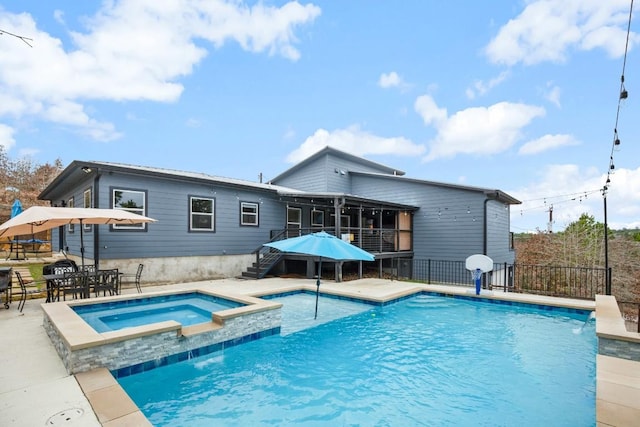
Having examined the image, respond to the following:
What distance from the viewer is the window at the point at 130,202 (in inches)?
408

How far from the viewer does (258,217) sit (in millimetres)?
13992

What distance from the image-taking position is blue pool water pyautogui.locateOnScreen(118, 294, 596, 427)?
390cm

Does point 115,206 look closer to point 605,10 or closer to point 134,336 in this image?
point 134,336

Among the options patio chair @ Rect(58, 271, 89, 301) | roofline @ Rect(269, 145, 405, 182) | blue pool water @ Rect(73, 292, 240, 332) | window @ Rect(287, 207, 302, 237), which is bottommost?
blue pool water @ Rect(73, 292, 240, 332)

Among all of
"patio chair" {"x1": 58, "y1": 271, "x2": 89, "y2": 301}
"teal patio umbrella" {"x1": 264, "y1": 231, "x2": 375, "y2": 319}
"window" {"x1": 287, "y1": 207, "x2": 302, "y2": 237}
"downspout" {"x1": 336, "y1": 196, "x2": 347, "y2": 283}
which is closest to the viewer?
"teal patio umbrella" {"x1": 264, "y1": 231, "x2": 375, "y2": 319}

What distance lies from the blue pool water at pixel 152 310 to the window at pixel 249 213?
198 inches

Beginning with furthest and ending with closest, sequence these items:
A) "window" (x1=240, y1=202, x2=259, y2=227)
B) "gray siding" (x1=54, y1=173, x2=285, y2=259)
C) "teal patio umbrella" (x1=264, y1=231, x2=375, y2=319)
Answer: "window" (x1=240, y1=202, x2=259, y2=227)
"gray siding" (x1=54, y1=173, x2=285, y2=259)
"teal patio umbrella" (x1=264, y1=231, x2=375, y2=319)

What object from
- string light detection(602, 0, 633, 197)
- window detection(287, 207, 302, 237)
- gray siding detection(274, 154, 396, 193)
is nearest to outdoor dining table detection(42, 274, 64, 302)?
window detection(287, 207, 302, 237)

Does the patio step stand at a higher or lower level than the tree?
lower

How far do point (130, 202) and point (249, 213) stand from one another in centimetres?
443

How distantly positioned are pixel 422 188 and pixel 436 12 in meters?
7.50

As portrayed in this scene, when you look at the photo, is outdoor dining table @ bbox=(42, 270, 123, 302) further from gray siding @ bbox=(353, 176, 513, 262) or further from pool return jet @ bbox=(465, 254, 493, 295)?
gray siding @ bbox=(353, 176, 513, 262)

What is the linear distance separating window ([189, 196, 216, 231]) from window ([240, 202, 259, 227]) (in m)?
1.27

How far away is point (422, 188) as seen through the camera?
16.3 m
